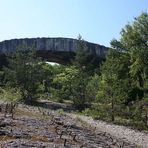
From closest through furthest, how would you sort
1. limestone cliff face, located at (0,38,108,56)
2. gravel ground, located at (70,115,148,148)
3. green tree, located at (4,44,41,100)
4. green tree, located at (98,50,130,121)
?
gravel ground, located at (70,115,148,148)
green tree, located at (98,50,130,121)
green tree, located at (4,44,41,100)
limestone cliff face, located at (0,38,108,56)

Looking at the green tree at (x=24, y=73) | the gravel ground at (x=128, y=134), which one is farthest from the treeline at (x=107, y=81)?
the gravel ground at (x=128, y=134)

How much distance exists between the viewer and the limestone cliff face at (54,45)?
8444 centimetres

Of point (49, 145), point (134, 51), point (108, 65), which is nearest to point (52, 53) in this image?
point (134, 51)

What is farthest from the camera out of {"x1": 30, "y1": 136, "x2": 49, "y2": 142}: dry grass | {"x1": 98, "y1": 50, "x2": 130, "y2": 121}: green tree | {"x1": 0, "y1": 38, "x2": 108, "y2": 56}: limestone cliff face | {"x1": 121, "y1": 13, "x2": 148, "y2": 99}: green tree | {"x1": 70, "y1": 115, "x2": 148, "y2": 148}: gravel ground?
{"x1": 0, "y1": 38, "x2": 108, "y2": 56}: limestone cliff face

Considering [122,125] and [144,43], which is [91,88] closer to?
[144,43]

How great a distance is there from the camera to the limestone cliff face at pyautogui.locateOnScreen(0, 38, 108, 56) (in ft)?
277

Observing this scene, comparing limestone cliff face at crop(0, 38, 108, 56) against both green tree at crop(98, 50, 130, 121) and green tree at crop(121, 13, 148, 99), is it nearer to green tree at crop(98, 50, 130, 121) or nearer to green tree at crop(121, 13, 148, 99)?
green tree at crop(121, 13, 148, 99)

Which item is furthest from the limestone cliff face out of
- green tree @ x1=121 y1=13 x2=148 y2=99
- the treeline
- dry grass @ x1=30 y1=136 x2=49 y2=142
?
dry grass @ x1=30 y1=136 x2=49 y2=142

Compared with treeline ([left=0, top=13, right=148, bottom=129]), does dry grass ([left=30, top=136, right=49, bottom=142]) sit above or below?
below

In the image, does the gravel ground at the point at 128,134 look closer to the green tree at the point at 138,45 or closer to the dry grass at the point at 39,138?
the dry grass at the point at 39,138

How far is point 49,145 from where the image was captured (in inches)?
725

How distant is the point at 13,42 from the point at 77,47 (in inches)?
434

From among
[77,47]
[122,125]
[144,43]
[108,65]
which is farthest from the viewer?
[77,47]

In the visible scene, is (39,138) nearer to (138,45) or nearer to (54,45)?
(138,45)
